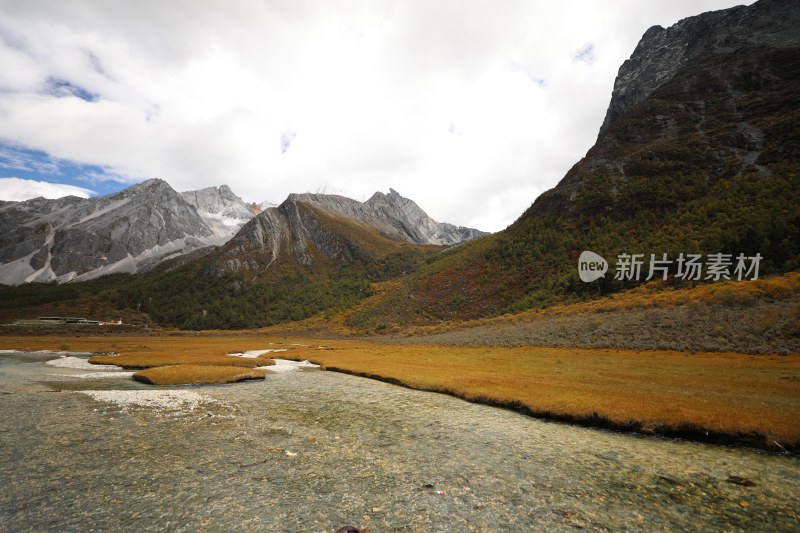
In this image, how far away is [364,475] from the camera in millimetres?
12867

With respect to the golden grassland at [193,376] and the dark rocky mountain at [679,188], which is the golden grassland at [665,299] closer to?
the dark rocky mountain at [679,188]

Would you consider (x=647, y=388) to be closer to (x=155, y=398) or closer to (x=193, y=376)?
(x=155, y=398)

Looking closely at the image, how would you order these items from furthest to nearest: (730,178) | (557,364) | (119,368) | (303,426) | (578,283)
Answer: (730,178) < (578,283) < (119,368) < (557,364) < (303,426)

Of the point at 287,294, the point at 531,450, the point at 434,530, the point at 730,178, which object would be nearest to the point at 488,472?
the point at 531,450

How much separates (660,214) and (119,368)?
126843mm

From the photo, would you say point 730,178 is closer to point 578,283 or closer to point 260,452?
point 578,283

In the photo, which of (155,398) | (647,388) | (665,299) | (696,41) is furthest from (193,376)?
(696,41)

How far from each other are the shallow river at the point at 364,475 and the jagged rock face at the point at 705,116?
113m

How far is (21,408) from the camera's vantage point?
70.8 feet

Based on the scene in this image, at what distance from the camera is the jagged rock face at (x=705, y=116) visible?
103875mm

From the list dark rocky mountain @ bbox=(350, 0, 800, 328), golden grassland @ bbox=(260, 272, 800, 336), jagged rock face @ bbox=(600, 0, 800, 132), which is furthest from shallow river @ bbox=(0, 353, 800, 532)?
jagged rock face @ bbox=(600, 0, 800, 132)

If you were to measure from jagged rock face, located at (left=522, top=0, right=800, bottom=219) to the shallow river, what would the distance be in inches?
4463

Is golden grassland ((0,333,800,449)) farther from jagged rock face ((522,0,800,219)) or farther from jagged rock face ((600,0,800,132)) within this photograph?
jagged rock face ((600,0,800,132))

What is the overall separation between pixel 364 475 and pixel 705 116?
555 ft
